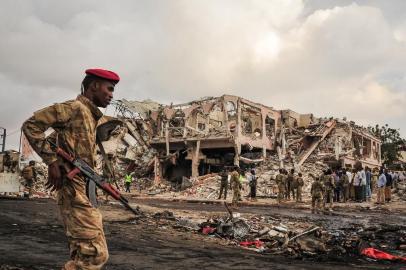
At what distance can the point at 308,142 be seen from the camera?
104ft

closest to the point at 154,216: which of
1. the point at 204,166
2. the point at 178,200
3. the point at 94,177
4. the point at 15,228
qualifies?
the point at 15,228

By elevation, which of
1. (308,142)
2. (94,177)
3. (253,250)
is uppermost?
(308,142)

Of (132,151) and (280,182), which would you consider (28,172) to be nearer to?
(280,182)

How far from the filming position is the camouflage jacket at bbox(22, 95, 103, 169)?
9.53ft

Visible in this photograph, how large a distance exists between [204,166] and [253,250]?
2364 cm

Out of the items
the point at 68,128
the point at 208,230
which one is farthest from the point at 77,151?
the point at 208,230

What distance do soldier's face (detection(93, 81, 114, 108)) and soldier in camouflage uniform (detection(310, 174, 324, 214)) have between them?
38.4ft

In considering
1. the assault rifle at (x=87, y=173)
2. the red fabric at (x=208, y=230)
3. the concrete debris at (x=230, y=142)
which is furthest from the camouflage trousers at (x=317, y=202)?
the assault rifle at (x=87, y=173)

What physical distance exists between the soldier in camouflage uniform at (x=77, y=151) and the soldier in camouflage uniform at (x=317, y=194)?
461 inches

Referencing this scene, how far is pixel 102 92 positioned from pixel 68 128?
386mm

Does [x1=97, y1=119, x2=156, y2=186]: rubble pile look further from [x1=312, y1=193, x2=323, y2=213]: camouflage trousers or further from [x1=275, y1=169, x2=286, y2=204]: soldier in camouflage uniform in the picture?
[x1=312, y1=193, x2=323, y2=213]: camouflage trousers

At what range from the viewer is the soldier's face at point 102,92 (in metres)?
3.27

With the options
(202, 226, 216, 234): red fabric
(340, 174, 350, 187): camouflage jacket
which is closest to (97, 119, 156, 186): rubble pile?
(340, 174, 350, 187): camouflage jacket

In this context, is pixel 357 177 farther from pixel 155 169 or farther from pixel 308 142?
pixel 155 169
